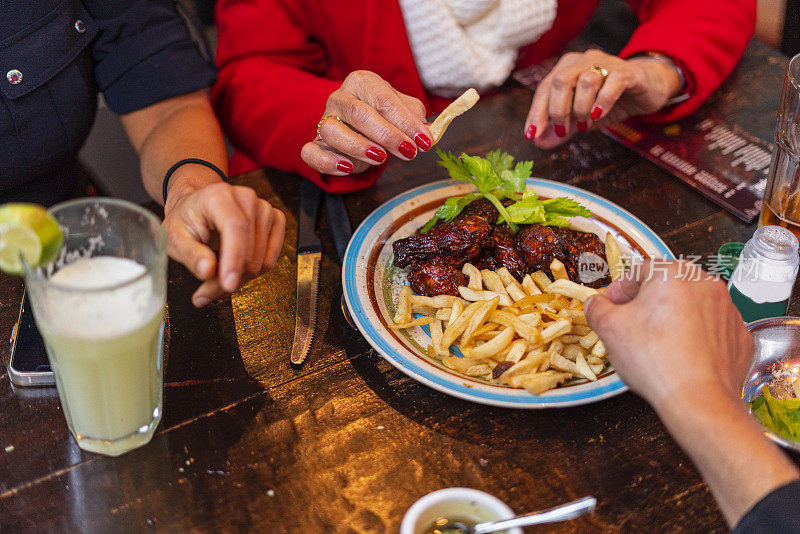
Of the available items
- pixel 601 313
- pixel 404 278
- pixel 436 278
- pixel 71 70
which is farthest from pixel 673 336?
pixel 71 70

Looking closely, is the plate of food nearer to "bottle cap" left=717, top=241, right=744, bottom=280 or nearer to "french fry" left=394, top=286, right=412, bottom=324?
"french fry" left=394, top=286, right=412, bottom=324

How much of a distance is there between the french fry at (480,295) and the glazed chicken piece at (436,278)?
1.9 inches

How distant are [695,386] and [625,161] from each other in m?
1.16

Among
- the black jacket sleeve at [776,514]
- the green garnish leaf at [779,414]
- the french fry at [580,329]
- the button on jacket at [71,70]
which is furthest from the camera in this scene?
the button on jacket at [71,70]

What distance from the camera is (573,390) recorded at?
4.36 ft

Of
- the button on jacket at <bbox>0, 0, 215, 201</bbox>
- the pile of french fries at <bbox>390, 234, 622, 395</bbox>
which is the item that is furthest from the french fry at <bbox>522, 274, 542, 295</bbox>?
the button on jacket at <bbox>0, 0, 215, 201</bbox>

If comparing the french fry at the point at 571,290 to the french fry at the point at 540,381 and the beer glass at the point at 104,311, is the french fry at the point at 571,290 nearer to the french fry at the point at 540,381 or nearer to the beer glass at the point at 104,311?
the french fry at the point at 540,381

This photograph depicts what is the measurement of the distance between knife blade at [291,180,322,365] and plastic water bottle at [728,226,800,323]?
974 mm

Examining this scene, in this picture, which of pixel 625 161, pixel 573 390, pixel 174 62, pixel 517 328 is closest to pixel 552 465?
pixel 573 390

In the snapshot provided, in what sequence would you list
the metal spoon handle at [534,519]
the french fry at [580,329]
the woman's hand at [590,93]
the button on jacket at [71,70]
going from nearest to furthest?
the metal spoon handle at [534,519] → the french fry at [580,329] → the button on jacket at [71,70] → the woman's hand at [590,93]

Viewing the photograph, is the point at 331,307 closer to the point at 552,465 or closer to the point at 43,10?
the point at 552,465

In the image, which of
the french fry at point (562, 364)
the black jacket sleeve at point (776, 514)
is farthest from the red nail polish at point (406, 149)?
the black jacket sleeve at point (776, 514)

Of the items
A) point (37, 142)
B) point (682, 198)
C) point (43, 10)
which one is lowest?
point (682, 198)

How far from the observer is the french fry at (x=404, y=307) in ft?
4.94
